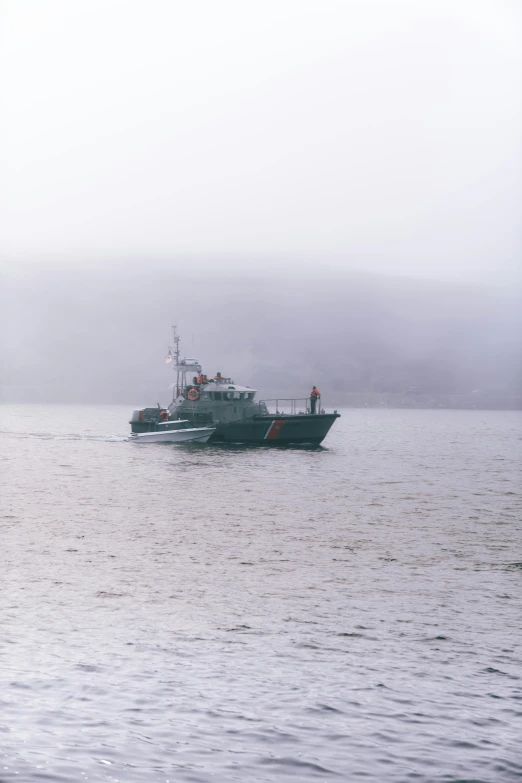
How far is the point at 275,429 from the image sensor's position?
66.6m

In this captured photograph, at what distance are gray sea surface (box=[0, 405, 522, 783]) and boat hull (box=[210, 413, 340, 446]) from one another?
98.9 feet

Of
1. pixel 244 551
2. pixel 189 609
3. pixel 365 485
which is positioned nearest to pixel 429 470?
pixel 365 485

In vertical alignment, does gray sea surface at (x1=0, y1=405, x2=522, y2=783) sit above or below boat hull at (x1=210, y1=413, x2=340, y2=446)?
below

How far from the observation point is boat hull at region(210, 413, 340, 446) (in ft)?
217

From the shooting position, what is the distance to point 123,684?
41.3ft

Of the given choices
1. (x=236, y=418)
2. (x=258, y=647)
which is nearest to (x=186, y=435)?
(x=236, y=418)

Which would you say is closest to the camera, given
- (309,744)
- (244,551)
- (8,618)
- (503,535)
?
(309,744)

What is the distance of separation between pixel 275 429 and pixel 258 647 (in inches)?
2042

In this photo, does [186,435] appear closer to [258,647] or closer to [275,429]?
[275,429]

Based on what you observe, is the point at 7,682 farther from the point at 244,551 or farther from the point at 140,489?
the point at 140,489

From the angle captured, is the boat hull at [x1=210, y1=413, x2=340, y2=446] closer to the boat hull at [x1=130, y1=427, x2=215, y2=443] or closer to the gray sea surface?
the boat hull at [x1=130, y1=427, x2=215, y2=443]

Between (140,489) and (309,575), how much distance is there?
81.8ft

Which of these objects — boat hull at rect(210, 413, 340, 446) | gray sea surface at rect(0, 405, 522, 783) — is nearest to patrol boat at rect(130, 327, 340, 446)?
boat hull at rect(210, 413, 340, 446)

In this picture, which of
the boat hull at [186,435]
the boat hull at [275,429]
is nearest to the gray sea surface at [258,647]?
the boat hull at [275,429]
